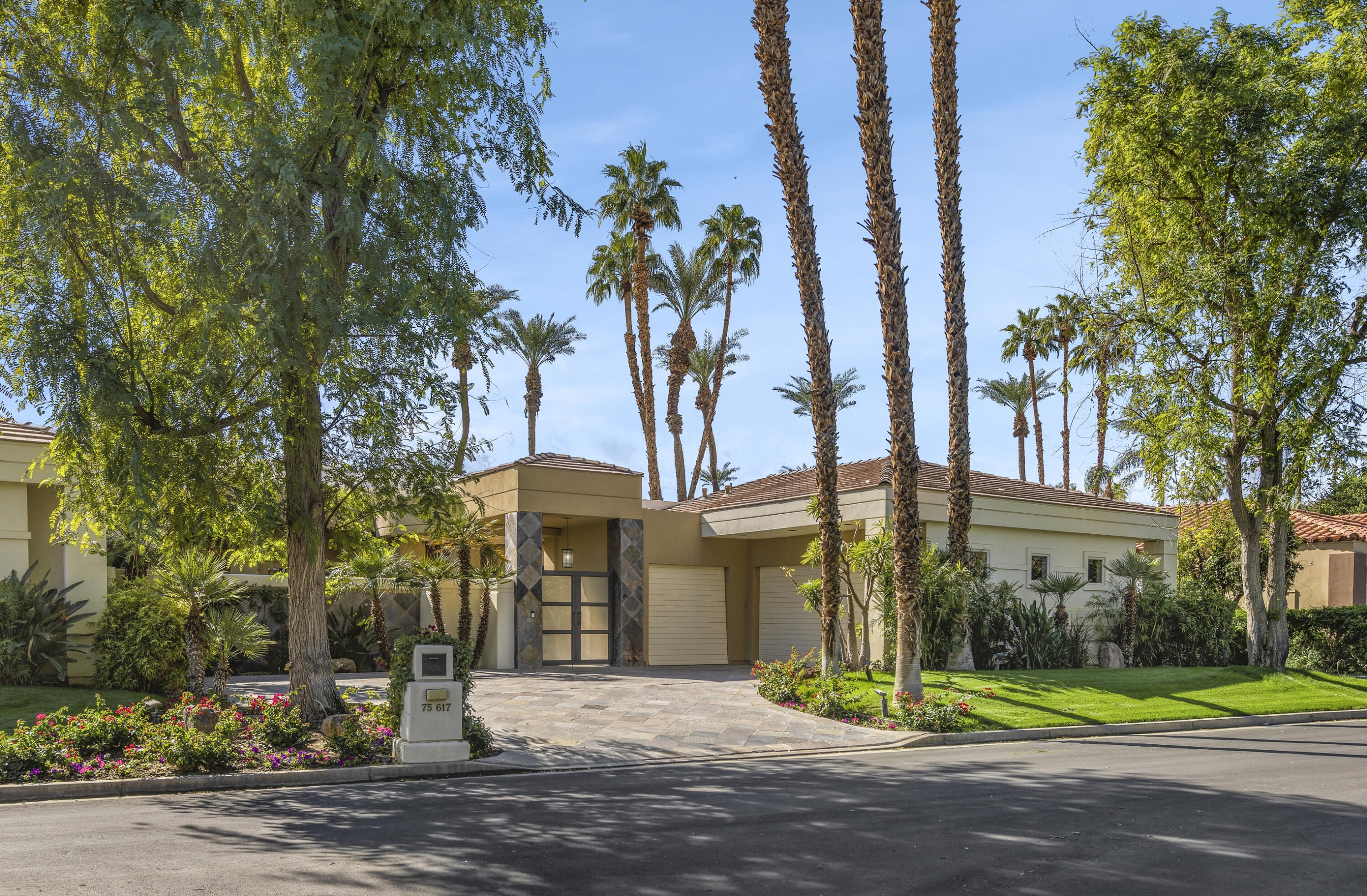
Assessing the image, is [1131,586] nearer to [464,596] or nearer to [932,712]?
[932,712]

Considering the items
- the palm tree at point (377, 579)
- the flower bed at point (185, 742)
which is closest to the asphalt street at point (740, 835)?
the flower bed at point (185, 742)

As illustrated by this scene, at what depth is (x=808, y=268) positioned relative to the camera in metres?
18.8

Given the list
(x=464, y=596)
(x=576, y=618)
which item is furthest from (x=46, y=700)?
(x=576, y=618)

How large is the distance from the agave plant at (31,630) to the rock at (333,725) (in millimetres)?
5242

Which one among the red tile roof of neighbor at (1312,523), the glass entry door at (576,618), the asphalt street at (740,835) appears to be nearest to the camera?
the asphalt street at (740,835)

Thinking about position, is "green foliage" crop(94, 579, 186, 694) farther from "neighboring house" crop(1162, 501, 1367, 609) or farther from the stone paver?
"neighboring house" crop(1162, 501, 1367, 609)

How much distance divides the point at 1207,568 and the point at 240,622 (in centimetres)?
2569

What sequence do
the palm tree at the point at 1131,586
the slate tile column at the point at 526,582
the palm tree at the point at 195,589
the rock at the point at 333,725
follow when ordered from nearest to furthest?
the rock at the point at 333,725
the palm tree at the point at 195,589
the palm tree at the point at 1131,586
the slate tile column at the point at 526,582

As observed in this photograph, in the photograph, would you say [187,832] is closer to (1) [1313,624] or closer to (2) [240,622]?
(2) [240,622]

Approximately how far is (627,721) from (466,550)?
9.43 metres

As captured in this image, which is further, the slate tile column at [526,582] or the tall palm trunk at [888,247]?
the slate tile column at [526,582]

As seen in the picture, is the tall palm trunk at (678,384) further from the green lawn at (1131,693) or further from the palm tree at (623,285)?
the green lawn at (1131,693)

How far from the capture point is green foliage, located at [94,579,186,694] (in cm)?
1548

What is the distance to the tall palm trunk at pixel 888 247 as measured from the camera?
1695cm
